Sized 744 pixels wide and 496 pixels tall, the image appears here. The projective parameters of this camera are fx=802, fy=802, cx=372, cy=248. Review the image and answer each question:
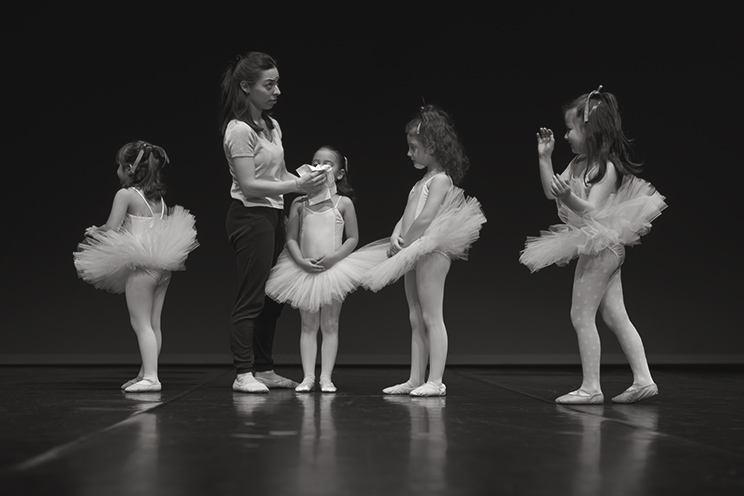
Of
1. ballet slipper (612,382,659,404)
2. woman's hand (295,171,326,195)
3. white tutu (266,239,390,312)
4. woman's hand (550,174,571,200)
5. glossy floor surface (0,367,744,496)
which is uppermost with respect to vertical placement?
woman's hand (295,171,326,195)

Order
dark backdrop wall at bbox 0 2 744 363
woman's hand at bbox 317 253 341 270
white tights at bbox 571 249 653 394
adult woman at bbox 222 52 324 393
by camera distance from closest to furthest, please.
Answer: white tights at bbox 571 249 653 394 < adult woman at bbox 222 52 324 393 < woman's hand at bbox 317 253 341 270 < dark backdrop wall at bbox 0 2 744 363

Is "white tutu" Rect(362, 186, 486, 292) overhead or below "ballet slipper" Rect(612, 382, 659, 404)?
overhead

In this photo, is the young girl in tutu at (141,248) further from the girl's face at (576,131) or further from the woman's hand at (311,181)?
the girl's face at (576,131)

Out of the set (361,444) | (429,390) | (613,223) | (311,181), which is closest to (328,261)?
(311,181)

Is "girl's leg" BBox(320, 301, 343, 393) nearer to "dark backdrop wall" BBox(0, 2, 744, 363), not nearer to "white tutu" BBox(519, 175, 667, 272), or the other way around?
"white tutu" BBox(519, 175, 667, 272)

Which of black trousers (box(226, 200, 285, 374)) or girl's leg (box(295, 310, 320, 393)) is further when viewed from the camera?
girl's leg (box(295, 310, 320, 393))

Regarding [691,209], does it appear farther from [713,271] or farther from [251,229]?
[251,229]

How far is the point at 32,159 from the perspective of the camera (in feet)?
16.6

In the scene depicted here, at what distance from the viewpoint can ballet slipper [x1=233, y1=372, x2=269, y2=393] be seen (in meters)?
2.97

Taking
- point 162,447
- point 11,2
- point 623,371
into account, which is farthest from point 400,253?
point 11,2

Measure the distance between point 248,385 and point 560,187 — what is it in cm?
134

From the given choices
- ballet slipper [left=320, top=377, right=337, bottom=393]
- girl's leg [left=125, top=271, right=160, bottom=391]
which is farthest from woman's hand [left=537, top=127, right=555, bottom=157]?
girl's leg [left=125, top=271, right=160, bottom=391]

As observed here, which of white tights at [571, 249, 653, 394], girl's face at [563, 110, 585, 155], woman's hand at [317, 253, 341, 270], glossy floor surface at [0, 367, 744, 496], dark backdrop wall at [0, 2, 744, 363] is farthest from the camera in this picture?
dark backdrop wall at [0, 2, 744, 363]

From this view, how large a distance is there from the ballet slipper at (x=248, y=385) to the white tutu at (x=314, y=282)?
32cm
